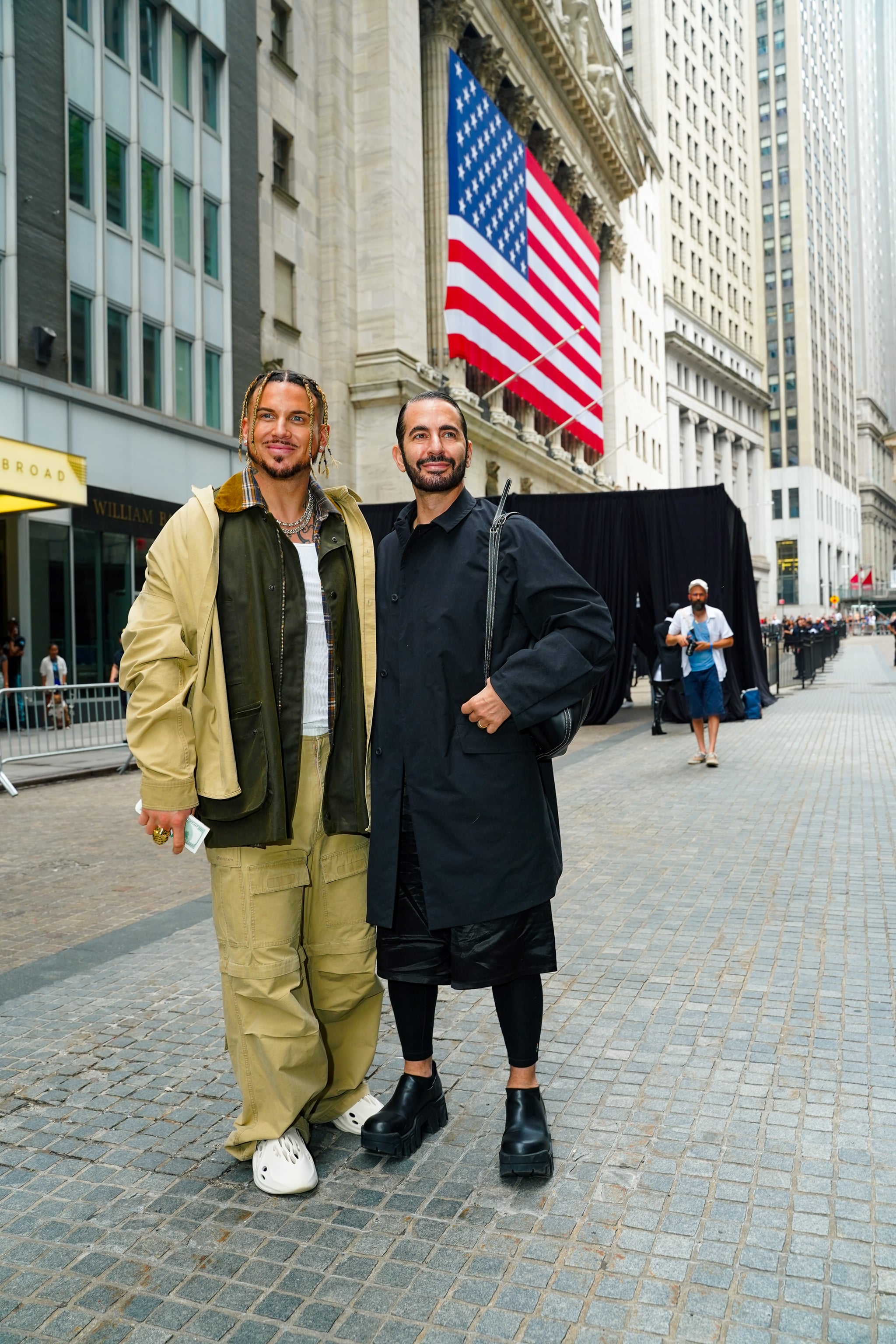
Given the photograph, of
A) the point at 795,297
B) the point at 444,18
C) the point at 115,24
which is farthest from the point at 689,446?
the point at 115,24

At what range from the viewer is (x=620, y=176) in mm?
53031

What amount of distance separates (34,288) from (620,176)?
4149 cm

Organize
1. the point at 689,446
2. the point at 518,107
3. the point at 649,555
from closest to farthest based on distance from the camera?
the point at 649,555, the point at 518,107, the point at 689,446

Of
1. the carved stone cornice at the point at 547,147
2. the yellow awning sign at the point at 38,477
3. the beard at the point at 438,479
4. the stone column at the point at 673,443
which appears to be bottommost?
the beard at the point at 438,479

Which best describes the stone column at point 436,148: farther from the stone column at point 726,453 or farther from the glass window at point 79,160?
the stone column at point 726,453

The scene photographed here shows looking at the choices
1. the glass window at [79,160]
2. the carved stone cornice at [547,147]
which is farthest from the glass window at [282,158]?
the carved stone cornice at [547,147]

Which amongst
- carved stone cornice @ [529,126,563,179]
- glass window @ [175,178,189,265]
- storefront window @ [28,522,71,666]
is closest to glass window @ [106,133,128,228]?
glass window @ [175,178,189,265]

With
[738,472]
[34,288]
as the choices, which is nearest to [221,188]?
[34,288]

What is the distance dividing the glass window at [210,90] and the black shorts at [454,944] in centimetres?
2473

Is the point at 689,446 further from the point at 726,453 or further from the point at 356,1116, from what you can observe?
the point at 356,1116

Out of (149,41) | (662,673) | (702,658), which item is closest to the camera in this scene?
(702,658)

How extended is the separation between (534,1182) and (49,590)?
19.5 m

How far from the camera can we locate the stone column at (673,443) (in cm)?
7381

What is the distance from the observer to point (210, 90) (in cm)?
2405
